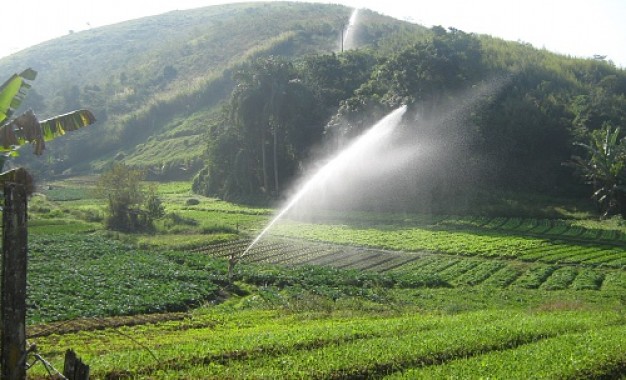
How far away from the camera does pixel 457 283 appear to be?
32.0m

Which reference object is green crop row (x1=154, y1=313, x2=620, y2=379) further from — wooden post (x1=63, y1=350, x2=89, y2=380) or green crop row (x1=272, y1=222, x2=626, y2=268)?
green crop row (x1=272, y1=222, x2=626, y2=268)

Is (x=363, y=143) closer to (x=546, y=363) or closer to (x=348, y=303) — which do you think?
(x=348, y=303)

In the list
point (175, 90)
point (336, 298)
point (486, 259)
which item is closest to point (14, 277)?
point (336, 298)

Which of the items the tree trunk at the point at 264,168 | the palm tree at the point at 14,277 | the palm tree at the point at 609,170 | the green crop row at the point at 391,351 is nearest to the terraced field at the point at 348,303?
the green crop row at the point at 391,351

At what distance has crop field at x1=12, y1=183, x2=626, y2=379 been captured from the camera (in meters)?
14.5

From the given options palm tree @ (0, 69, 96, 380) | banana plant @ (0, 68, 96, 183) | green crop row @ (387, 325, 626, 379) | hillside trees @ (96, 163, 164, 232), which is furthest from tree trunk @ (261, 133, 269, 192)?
palm tree @ (0, 69, 96, 380)

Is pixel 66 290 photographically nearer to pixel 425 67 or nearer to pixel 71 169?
pixel 425 67

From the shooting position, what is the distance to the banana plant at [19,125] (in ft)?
41.4

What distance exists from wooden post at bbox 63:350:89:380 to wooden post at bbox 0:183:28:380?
0.86 m

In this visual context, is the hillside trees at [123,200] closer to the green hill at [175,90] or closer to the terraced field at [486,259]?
the terraced field at [486,259]

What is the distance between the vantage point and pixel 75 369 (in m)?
10.2

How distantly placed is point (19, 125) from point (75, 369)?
560 centimetres

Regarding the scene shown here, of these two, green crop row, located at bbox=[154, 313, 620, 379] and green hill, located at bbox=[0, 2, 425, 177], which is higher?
green hill, located at bbox=[0, 2, 425, 177]

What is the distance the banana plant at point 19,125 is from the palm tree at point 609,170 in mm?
46540
